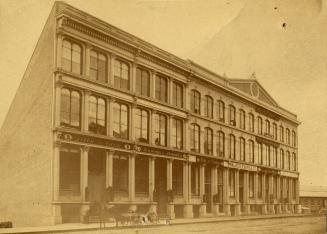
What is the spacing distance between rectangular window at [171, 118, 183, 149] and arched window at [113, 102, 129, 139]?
8.69 feet

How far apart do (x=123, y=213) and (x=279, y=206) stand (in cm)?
1013

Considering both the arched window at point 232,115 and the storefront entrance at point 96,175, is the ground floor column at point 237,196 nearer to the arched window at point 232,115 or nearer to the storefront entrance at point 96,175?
the arched window at point 232,115

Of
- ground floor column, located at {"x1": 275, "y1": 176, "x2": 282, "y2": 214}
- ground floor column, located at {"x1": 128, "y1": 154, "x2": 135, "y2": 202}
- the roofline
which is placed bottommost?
ground floor column, located at {"x1": 275, "y1": 176, "x2": 282, "y2": 214}

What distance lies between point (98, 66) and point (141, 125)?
110 inches

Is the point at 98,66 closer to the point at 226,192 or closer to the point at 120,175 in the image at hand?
the point at 120,175

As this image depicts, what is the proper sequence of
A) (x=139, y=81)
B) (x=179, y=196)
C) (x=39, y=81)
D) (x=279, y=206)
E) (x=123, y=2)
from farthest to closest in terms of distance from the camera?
(x=279, y=206), (x=179, y=196), (x=139, y=81), (x=39, y=81), (x=123, y=2)

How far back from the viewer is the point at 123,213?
1688 centimetres

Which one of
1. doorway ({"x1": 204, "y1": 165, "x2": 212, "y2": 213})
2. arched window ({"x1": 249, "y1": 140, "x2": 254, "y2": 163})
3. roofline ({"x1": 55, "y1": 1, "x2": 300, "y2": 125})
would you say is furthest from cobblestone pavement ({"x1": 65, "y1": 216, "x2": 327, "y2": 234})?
roofline ({"x1": 55, "y1": 1, "x2": 300, "y2": 125})

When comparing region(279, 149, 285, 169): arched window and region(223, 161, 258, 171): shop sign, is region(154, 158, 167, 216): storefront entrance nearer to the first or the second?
region(223, 161, 258, 171): shop sign

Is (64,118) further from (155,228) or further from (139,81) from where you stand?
(155,228)

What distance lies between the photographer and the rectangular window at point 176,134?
774 inches

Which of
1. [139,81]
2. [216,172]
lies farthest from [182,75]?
[216,172]

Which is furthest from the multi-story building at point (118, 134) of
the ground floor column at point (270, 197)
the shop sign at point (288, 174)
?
the shop sign at point (288, 174)

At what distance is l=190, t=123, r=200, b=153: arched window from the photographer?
21.3 m
